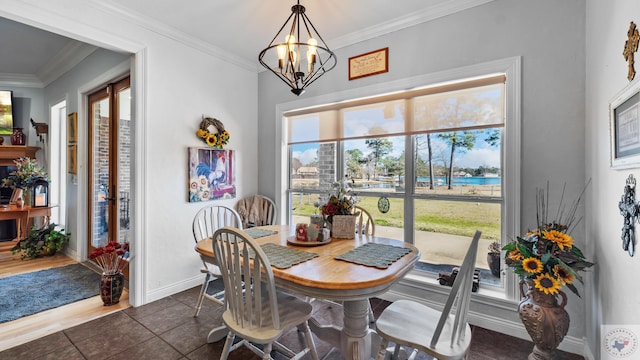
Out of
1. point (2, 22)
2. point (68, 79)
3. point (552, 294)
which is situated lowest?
point (552, 294)

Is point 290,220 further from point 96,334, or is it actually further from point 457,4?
point 457,4

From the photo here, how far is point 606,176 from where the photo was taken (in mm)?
1586

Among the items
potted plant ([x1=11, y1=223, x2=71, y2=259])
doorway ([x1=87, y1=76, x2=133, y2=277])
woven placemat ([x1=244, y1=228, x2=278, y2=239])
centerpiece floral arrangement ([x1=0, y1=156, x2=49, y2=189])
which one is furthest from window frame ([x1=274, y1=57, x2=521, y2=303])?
centerpiece floral arrangement ([x1=0, y1=156, x2=49, y2=189])

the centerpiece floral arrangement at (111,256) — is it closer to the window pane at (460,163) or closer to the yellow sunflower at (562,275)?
the window pane at (460,163)

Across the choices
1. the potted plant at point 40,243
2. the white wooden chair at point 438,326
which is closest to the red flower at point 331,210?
the white wooden chair at point 438,326

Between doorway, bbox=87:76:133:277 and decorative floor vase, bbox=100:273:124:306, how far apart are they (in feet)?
1.57

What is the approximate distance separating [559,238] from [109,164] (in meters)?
4.35

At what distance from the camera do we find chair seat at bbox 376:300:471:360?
1301 mm

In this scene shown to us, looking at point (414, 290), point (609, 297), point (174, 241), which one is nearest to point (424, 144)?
point (414, 290)

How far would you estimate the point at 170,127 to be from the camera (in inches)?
116

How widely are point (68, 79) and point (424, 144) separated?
491 centimetres

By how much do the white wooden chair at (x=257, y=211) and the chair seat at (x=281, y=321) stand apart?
5.94 feet

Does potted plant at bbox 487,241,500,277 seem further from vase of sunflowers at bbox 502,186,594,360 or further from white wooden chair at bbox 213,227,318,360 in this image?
white wooden chair at bbox 213,227,318,360

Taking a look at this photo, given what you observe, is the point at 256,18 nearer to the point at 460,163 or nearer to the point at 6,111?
the point at 460,163
